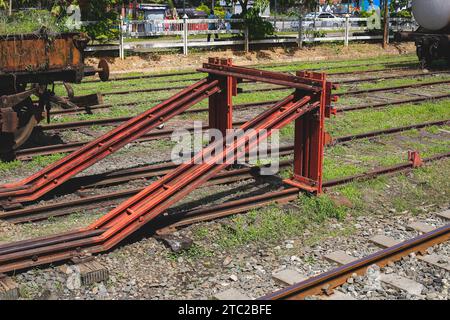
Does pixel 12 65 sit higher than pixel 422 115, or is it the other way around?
pixel 12 65

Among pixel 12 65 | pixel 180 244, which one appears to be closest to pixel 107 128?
pixel 12 65

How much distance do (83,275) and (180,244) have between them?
1259mm

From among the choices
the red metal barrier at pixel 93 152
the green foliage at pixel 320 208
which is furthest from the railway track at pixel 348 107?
the green foliage at pixel 320 208

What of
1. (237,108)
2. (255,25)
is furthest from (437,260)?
(255,25)

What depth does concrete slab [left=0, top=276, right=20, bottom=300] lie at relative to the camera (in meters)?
5.95

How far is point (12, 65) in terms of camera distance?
35.0 ft

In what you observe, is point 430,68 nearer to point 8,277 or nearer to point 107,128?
point 107,128

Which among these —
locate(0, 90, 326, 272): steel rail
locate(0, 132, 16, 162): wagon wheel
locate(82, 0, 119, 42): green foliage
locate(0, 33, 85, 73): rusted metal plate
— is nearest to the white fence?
locate(82, 0, 119, 42): green foliage

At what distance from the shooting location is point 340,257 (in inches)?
272

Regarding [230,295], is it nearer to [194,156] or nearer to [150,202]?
[150,202]

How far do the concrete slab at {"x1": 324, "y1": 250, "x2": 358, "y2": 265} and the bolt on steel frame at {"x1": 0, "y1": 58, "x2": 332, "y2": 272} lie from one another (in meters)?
1.78

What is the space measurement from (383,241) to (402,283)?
45.1 inches
